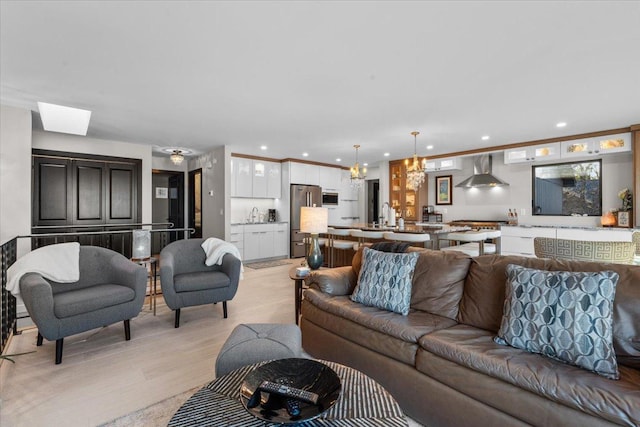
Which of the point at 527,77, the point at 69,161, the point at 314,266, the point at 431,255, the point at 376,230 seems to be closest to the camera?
the point at 431,255

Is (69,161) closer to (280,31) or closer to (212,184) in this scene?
(212,184)

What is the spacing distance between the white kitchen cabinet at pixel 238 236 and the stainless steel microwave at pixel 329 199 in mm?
2477

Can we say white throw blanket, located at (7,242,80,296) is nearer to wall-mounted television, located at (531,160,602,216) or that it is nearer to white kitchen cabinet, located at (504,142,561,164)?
white kitchen cabinet, located at (504,142,561,164)

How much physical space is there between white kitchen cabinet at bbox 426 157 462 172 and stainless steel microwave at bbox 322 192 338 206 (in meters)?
2.61

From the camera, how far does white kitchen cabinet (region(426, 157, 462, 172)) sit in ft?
22.2

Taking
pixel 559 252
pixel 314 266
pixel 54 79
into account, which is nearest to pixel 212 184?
pixel 54 79

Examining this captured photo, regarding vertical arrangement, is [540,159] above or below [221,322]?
above

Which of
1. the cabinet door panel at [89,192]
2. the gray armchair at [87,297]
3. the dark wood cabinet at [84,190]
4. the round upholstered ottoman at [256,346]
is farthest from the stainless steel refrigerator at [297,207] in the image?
the round upholstered ottoman at [256,346]

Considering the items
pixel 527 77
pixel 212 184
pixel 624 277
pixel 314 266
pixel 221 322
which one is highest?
pixel 527 77

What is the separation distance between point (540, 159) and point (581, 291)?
17.1 ft

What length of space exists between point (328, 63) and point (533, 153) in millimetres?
4873

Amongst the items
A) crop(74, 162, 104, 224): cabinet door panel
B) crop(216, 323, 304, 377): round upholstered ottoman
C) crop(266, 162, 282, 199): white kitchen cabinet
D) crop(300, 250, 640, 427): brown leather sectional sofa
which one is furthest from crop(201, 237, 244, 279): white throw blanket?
crop(266, 162, 282, 199): white kitchen cabinet

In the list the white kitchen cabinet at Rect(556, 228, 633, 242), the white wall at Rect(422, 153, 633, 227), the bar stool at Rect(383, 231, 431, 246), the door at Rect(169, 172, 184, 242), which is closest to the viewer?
the bar stool at Rect(383, 231, 431, 246)

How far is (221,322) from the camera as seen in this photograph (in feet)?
10.8
